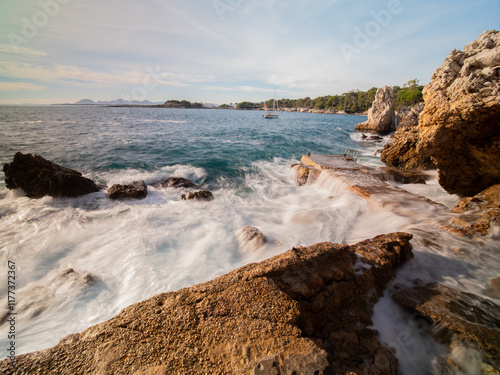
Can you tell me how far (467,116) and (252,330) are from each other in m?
8.06

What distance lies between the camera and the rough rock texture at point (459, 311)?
268cm

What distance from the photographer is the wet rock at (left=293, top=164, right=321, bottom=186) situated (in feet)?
37.7

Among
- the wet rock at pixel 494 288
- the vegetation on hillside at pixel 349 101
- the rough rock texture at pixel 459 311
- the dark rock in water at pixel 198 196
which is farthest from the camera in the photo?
the vegetation on hillside at pixel 349 101

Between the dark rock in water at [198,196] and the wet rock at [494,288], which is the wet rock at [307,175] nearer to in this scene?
the dark rock in water at [198,196]

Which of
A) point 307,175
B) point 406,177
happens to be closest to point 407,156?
point 406,177

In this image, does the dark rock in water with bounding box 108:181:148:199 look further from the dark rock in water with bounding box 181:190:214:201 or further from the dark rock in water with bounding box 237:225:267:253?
the dark rock in water with bounding box 237:225:267:253

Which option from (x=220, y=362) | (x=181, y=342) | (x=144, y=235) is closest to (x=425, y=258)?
(x=220, y=362)

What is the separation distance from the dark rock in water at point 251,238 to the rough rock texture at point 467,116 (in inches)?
259

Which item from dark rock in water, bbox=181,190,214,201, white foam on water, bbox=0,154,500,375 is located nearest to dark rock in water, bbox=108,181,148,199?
white foam on water, bbox=0,154,500,375

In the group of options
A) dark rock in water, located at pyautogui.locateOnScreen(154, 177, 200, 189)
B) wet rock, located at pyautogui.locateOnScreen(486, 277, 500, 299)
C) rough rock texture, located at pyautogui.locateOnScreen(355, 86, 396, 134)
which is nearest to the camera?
wet rock, located at pyautogui.locateOnScreen(486, 277, 500, 299)

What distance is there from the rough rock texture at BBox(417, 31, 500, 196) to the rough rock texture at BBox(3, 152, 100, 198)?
1404 cm

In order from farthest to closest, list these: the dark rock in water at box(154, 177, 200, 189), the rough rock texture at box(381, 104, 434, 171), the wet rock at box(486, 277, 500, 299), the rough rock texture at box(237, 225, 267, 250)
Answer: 1. the rough rock texture at box(381, 104, 434, 171)
2. the dark rock in water at box(154, 177, 200, 189)
3. the rough rock texture at box(237, 225, 267, 250)
4. the wet rock at box(486, 277, 500, 299)

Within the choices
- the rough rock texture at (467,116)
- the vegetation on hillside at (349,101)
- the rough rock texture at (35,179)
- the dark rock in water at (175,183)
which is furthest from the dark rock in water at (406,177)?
the vegetation on hillside at (349,101)

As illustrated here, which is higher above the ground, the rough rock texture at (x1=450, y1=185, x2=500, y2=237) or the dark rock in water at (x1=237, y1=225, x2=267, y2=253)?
the rough rock texture at (x1=450, y1=185, x2=500, y2=237)
